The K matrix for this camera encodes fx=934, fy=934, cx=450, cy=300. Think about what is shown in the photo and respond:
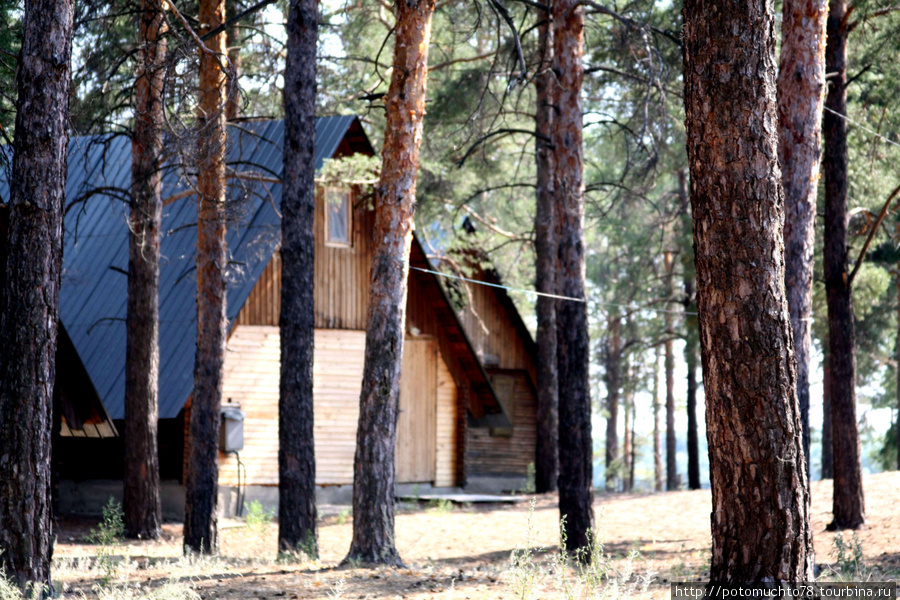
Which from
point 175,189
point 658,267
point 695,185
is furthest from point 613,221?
point 695,185

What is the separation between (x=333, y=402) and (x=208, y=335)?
19.3ft

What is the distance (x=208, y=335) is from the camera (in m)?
12.0

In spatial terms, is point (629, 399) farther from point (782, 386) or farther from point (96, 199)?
point (782, 386)

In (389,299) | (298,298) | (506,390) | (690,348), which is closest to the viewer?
(389,299)

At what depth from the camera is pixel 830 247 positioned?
12922 millimetres

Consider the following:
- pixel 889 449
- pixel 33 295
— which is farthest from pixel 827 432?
pixel 33 295

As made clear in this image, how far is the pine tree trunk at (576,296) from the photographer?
37.3ft

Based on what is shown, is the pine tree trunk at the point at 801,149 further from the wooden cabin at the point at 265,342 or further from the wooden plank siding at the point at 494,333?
the wooden plank siding at the point at 494,333

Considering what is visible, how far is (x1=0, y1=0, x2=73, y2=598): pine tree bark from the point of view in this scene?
6.43 meters

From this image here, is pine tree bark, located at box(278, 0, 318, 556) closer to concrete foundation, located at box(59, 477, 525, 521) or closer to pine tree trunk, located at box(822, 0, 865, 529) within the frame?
concrete foundation, located at box(59, 477, 525, 521)

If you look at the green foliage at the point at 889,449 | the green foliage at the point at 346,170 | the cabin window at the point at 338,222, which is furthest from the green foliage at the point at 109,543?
the green foliage at the point at 889,449

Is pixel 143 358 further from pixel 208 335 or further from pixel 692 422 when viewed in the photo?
pixel 692 422

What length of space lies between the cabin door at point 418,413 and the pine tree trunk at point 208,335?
7433 millimetres

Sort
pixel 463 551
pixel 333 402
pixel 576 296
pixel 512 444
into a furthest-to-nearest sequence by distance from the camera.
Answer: pixel 512 444 < pixel 333 402 < pixel 463 551 < pixel 576 296
